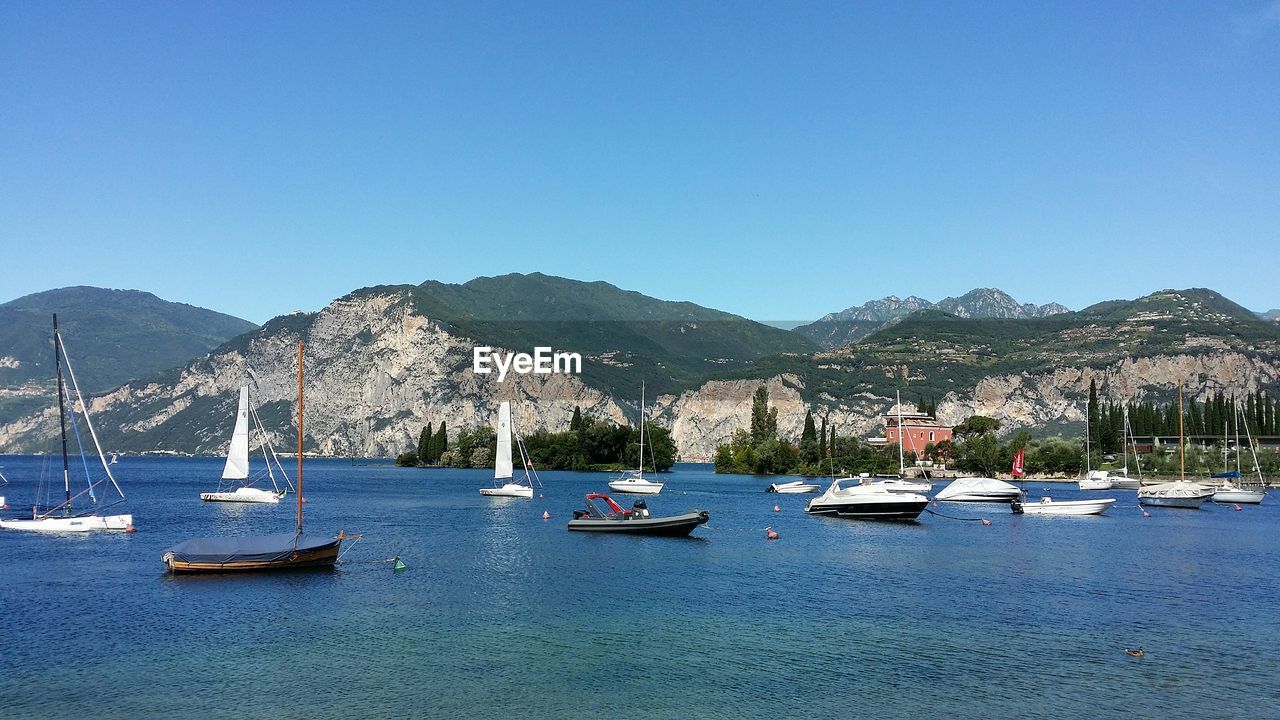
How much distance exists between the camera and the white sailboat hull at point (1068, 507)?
89.6 m

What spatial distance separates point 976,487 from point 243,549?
282 feet

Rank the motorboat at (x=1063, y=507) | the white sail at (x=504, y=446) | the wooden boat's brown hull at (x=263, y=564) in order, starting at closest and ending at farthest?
the wooden boat's brown hull at (x=263, y=564) < the motorboat at (x=1063, y=507) < the white sail at (x=504, y=446)

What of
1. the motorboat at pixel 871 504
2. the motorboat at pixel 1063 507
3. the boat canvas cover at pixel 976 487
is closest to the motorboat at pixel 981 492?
the boat canvas cover at pixel 976 487

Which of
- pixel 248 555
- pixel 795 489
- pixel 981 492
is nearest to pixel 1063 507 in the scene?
pixel 981 492

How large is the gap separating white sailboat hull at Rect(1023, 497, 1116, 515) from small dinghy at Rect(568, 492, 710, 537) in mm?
43270

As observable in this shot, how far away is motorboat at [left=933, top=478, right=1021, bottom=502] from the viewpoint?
10675cm

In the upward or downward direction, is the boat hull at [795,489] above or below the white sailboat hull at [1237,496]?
below

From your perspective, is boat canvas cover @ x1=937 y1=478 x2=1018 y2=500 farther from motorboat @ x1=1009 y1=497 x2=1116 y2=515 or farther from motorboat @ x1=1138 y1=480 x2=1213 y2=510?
motorboat @ x1=1138 y1=480 x2=1213 y2=510

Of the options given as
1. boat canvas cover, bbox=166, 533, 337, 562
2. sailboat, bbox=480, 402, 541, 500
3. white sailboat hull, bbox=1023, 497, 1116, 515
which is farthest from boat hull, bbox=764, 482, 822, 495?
boat canvas cover, bbox=166, 533, 337, 562

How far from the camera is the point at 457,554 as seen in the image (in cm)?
5528

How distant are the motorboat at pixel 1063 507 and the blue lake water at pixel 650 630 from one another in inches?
1001

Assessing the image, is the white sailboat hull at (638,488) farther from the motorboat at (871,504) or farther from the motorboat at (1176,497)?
the motorboat at (1176,497)

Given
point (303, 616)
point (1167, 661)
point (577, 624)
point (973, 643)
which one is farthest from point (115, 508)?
point (1167, 661)

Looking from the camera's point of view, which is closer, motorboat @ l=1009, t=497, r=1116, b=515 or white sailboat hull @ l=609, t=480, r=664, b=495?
motorboat @ l=1009, t=497, r=1116, b=515
